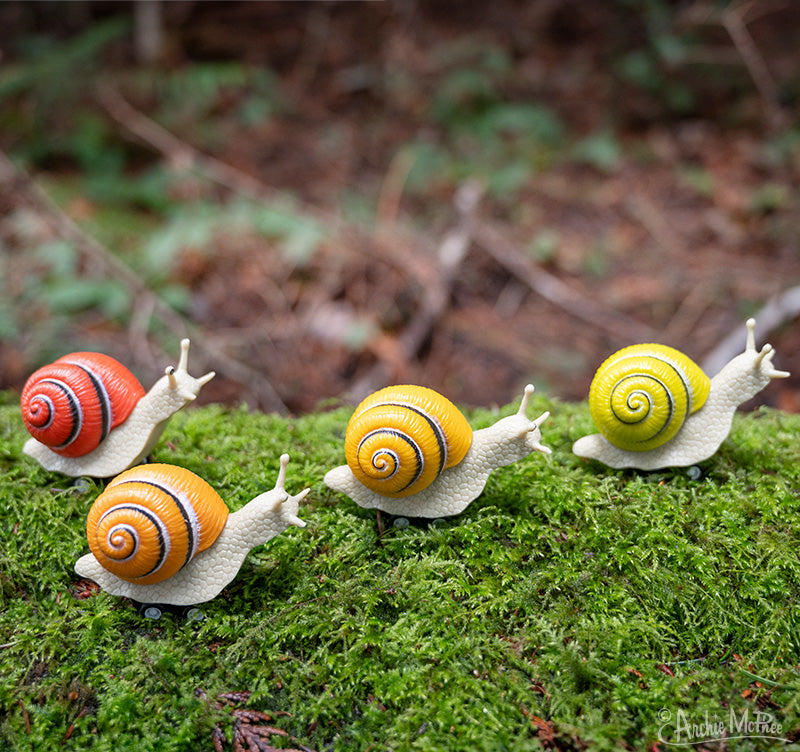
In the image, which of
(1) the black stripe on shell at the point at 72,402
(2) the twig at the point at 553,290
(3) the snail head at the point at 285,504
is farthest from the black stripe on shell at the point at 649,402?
(2) the twig at the point at 553,290

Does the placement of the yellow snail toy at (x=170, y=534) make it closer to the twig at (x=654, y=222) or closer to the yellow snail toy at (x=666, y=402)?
the yellow snail toy at (x=666, y=402)

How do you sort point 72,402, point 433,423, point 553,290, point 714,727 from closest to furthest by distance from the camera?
point 714,727 → point 433,423 → point 72,402 → point 553,290

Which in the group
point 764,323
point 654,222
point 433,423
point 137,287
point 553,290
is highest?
point 433,423

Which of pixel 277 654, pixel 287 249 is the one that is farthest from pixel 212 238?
pixel 277 654

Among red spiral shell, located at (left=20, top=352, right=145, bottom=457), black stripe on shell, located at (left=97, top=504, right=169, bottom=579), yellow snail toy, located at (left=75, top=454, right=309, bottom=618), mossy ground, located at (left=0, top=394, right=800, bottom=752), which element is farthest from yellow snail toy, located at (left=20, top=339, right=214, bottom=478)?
black stripe on shell, located at (left=97, top=504, right=169, bottom=579)

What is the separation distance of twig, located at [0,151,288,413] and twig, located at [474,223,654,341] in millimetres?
2524

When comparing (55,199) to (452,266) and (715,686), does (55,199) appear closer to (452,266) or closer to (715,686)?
(452,266)

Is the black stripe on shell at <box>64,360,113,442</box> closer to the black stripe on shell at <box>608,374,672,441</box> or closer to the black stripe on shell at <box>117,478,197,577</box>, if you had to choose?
the black stripe on shell at <box>117,478,197,577</box>

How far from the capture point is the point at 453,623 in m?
1.93

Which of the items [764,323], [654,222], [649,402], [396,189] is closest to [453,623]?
[649,402]

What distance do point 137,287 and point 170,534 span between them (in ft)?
12.6

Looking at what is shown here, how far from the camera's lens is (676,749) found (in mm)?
1651

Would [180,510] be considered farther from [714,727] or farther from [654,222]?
[654,222]

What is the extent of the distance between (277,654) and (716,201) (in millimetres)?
6254
